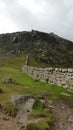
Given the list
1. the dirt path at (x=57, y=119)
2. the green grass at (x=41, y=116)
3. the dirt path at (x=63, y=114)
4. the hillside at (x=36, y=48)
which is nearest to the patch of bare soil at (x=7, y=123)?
the dirt path at (x=57, y=119)

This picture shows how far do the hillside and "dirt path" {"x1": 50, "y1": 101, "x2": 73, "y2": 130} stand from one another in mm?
101055

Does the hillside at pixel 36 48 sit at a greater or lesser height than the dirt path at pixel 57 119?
greater

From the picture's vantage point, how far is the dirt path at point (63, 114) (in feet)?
45.0

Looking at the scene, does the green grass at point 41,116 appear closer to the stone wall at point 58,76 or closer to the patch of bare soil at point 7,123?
the patch of bare soil at point 7,123

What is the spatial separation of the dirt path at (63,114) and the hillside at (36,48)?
101 m

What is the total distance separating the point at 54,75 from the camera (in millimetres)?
28578

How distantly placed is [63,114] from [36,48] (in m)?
131

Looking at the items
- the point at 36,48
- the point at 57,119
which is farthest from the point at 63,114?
the point at 36,48

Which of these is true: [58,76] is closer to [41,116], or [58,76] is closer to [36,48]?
[41,116]

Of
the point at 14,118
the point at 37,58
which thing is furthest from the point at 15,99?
the point at 37,58

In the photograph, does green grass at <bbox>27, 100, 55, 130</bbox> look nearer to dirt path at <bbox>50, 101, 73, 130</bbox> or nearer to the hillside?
dirt path at <bbox>50, 101, 73, 130</bbox>

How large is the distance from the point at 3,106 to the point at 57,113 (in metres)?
3.11

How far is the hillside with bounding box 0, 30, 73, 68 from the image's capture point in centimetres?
12988

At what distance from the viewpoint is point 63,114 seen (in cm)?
1559
